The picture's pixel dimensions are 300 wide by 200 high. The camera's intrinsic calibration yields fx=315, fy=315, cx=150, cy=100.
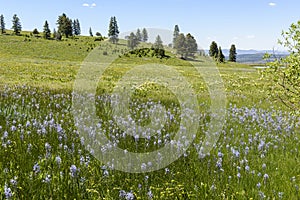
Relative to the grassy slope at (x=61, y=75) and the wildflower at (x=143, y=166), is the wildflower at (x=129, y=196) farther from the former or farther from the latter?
the grassy slope at (x=61, y=75)

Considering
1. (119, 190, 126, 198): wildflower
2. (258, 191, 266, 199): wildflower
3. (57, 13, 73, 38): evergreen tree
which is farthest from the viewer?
(57, 13, 73, 38): evergreen tree

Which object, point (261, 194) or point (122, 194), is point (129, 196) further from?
point (261, 194)

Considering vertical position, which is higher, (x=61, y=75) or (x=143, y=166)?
(x=61, y=75)

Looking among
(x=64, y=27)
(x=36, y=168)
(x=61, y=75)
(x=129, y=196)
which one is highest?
(x=64, y=27)

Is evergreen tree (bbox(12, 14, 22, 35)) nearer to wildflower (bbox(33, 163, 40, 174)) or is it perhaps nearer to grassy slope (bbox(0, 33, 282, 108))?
grassy slope (bbox(0, 33, 282, 108))

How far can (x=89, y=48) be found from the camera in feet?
260

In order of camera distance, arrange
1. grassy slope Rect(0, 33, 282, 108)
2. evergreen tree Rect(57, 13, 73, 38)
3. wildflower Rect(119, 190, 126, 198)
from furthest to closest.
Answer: evergreen tree Rect(57, 13, 73, 38) → grassy slope Rect(0, 33, 282, 108) → wildflower Rect(119, 190, 126, 198)

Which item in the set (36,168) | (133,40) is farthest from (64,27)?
(36,168)

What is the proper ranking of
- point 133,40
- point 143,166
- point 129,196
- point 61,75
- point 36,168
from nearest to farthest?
point 129,196, point 36,168, point 143,166, point 61,75, point 133,40

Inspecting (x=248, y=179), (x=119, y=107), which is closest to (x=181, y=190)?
(x=248, y=179)

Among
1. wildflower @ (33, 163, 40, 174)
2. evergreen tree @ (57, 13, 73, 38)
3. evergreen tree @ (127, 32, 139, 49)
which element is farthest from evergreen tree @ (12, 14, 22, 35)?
wildflower @ (33, 163, 40, 174)

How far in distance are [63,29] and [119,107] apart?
10549cm

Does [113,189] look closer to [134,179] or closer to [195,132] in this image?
[134,179]

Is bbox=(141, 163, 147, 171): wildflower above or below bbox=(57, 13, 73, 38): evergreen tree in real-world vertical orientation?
below
